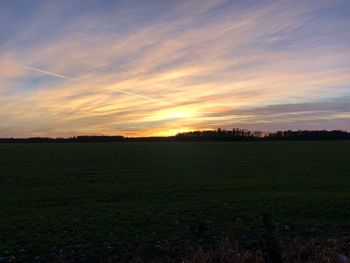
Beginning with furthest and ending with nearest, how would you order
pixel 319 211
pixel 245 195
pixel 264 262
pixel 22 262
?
pixel 245 195 → pixel 319 211 → pixel 22 262 → pixel 264 262

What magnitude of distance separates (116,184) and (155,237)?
1516 centimetres

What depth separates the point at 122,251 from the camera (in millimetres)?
10047

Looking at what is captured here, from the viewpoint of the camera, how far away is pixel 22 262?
31.2ft

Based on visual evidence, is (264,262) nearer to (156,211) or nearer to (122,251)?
(122,251)

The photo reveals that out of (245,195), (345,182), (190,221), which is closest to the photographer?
(190,221)

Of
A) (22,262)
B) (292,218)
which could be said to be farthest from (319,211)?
(22,262)

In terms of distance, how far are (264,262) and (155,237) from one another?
416cm

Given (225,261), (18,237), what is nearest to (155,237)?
(225,261)

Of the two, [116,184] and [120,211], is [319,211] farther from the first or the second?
[116,184]

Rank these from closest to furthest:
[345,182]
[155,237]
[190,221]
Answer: [155,237] < [190,221] < [345,182]

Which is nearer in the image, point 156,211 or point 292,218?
point 292,218

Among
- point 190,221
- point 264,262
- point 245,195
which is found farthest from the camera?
point 245,195

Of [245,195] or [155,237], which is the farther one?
[245,195]

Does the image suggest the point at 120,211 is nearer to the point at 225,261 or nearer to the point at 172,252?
the point at 172,252
